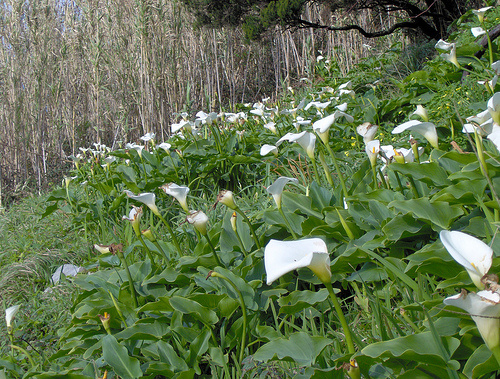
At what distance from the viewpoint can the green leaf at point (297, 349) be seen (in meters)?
1.02

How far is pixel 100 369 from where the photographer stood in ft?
4.47

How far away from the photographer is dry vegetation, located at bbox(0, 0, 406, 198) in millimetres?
4758

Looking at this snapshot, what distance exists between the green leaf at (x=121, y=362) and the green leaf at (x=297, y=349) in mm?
390

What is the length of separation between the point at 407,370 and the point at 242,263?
71cm

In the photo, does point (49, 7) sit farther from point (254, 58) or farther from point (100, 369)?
point (100, 369)

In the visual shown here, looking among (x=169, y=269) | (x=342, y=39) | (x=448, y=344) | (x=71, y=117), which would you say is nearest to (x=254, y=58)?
(x=342, y=39)

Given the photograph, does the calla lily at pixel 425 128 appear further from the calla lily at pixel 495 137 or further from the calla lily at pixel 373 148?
the calla lily at pixel 495 137

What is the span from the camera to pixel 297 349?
1.05 metres

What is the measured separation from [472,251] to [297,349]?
0.52 meters

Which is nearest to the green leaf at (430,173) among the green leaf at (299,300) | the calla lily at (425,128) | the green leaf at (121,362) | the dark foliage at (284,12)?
the calla lily at (425,128)

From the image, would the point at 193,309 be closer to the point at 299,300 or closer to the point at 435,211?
the point at 299,300

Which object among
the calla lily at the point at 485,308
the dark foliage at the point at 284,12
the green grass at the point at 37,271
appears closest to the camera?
the calla lily at the point at 485,308

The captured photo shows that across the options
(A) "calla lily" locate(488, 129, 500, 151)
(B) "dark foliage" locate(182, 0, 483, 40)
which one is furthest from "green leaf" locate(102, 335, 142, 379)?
(B) "dark foliage" locate(182, 0, 483, 40)

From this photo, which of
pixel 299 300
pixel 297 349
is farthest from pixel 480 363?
pixel 299 300
